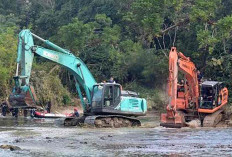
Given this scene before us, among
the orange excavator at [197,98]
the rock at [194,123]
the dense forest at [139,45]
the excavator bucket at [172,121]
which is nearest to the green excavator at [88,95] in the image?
the excavator bucket at [172,121]

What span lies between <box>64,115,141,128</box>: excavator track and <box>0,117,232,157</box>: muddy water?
255 centimetres

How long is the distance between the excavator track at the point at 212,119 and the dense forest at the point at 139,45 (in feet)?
43.3

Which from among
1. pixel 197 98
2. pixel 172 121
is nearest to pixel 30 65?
pixel 172 121

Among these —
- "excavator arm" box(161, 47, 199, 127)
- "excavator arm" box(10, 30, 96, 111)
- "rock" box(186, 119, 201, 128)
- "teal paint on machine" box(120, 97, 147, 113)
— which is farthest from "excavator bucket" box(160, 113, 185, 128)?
"excavator arm" box(10, 30, 96, 111)

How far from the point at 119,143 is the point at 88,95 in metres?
10.5

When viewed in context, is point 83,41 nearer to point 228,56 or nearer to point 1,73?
point 1,73

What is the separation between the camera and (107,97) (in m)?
29.1

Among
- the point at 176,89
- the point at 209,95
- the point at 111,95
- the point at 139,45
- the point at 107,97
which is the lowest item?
the point at 107,97

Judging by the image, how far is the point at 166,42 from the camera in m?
53.0

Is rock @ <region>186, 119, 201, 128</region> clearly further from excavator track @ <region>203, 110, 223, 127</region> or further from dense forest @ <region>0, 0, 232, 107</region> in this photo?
dense forest @ <region>0, 0, 232, 107</region>

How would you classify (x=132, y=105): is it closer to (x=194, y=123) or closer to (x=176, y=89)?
(x=176, y=89)

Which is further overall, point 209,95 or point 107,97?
point 209,95

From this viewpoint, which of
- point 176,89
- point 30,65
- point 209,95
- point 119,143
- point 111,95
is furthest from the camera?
point 209,95

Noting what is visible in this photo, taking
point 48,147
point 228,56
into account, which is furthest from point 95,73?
point 48,147
